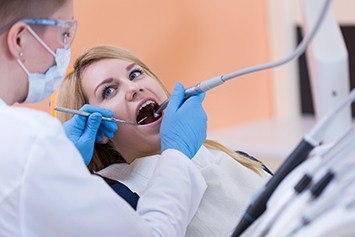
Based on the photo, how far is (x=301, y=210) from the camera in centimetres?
83

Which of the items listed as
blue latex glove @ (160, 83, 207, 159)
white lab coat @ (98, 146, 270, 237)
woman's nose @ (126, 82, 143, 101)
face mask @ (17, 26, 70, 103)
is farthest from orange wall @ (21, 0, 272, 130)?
face mask @ (17, 26, 70, 103)

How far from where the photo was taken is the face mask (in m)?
1.31

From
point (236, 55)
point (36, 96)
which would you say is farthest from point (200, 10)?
point (36, 96)

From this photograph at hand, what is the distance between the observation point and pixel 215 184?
5.63 ft

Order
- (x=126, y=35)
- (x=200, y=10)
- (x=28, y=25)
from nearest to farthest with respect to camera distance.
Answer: (x=28, y=25), (x=126, y=35), (x=200, y=10)

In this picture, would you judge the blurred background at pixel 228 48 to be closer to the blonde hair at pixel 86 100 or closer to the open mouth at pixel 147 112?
the blonde hair at pixel 86 100

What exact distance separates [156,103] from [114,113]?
11 centimetres

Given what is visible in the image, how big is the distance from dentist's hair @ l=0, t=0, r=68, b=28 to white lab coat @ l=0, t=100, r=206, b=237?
0.15 metres

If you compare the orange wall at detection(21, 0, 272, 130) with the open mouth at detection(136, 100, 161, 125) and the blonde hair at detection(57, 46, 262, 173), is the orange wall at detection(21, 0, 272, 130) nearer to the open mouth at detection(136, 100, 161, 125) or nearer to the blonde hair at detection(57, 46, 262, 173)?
the blonde hair at detection(57, 46, 262, 173)

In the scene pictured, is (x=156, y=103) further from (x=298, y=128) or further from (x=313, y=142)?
(x=298, y=128)

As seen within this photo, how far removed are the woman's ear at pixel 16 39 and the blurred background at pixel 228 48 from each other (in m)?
1.23

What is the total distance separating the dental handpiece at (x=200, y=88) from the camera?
146 centimetres

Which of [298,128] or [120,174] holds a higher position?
[120,174]

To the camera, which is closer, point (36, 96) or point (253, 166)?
point (36, 96)
